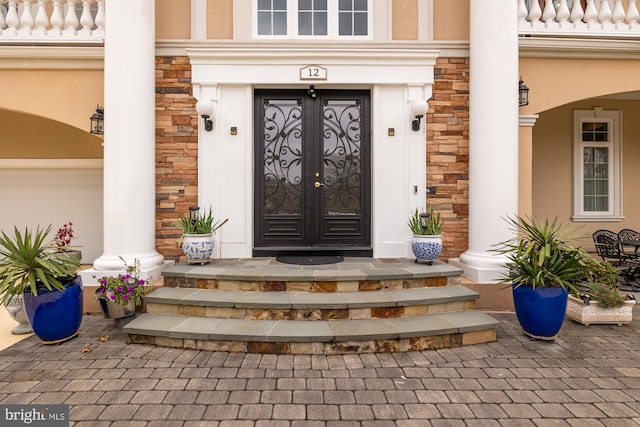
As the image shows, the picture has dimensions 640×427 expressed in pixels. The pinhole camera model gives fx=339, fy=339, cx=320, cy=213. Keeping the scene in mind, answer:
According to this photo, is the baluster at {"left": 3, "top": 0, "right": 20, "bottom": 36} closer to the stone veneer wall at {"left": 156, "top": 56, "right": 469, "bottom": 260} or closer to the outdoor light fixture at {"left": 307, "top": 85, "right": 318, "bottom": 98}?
the stone veneer wall at {"left": 156, "top": 56, "right": 469, "bottom": 260}

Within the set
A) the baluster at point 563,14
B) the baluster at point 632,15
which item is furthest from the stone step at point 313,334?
the baluster at point 632,15

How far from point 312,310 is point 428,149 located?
10.2 ft

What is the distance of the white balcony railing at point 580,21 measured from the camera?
518cm

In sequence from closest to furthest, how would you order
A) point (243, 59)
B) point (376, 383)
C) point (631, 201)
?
point (376, 383) < point (243, 59) < point (631, 201)

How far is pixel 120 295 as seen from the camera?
3.88 meters

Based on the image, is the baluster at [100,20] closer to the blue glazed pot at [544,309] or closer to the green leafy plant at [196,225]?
the green leafy plant at [196,225]

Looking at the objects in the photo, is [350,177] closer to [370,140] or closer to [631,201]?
[370,140]

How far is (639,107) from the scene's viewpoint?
727 centimetres

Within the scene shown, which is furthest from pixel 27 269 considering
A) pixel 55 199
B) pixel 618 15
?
pixel 618 15

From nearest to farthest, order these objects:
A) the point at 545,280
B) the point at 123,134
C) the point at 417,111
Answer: the point at 545,280, the point at 123,134, the point at 417,111

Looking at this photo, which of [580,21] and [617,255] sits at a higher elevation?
[580,21]

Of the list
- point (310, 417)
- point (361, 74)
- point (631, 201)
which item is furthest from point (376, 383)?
point (631, 201)

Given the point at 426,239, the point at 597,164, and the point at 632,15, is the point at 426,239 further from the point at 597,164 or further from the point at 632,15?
the point at 597,164

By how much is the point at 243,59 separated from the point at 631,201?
8.19 meters
